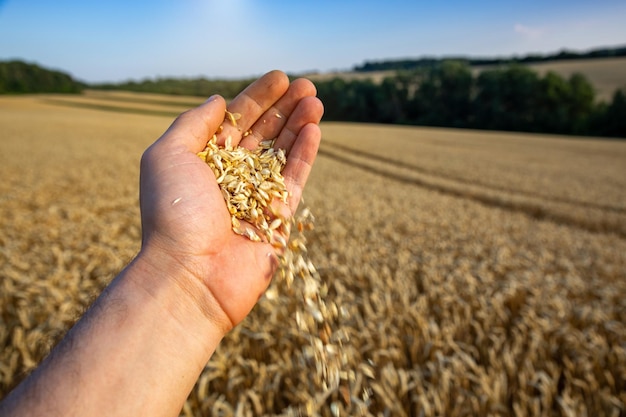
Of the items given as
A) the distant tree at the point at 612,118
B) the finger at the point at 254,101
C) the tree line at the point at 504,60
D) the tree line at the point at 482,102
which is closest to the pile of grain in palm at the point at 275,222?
the finger at the point at 254,101

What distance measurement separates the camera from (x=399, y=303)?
4.14 metres

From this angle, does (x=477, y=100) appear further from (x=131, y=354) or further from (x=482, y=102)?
(x=131, y=354)

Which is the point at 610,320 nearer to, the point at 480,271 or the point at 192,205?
the point at 480,271

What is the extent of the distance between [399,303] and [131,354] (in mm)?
2986

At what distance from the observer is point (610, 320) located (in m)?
3.89

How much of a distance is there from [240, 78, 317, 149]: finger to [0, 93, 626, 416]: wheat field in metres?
1.54

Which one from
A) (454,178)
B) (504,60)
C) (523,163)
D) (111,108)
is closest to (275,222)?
(454,178)

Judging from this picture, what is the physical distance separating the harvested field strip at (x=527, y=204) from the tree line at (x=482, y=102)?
27.1 metres

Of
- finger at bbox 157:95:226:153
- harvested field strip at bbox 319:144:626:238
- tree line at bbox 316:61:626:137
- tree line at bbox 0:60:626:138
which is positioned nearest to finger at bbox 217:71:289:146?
finger at bbox 157:95:226:153

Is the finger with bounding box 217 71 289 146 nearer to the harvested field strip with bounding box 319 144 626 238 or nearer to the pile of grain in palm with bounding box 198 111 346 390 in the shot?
the pile of grain in palm with bounding box 198 111 346 390

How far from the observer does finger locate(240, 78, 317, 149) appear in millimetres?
2951

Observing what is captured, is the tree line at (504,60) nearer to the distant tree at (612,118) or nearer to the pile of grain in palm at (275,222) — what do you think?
the distant tree at (612,118)

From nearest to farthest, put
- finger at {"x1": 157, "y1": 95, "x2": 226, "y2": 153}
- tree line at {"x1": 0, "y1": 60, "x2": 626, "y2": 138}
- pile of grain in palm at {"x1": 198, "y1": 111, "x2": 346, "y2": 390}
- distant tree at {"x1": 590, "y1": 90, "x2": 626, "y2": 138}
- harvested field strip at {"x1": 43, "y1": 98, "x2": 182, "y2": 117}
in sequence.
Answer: pile of grain in palm at {"x1": 198, "y1": 111, "x2": 346, "y2": 390} < finger at {"x1": 157, "y1": 95, "x2": 226, "y2": 153} < distant tree at {"x1": 590, "y1": 90, "x2": 626, "y2": 138} < tree line at {"x1": 0, "y1": 60, "x2": 626, "y2": 138} < harvested field strip at {"x1": 43, "y1": 98, "x2": 182, "y2": 117}

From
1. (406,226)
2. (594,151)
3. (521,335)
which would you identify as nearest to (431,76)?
(594,151)
